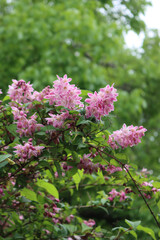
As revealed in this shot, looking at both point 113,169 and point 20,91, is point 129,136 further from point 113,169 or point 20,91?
point 20,91

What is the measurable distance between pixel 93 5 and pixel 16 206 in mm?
6050

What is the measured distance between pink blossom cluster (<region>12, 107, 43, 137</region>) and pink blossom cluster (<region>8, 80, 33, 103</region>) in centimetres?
18

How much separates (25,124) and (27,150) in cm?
12

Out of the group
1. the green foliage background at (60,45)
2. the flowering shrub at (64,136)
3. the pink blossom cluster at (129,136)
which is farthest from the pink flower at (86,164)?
the green foliage background at (60,45)

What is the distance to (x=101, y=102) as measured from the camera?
3.95ft

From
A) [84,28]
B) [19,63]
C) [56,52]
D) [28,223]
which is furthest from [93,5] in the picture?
[28,223]

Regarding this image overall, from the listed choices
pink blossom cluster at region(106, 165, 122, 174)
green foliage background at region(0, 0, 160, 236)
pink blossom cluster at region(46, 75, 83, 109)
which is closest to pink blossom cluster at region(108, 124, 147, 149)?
pink blossom cluster at region(106, 165, 122, 174)

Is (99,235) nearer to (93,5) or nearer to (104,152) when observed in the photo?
(104,152)

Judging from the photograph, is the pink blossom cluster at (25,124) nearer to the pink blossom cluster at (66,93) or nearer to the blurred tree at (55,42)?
the pink blossom cluster at (66,93)

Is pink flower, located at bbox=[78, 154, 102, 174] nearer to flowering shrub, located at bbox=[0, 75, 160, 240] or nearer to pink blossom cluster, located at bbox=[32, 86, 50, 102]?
flowering shrub, located at bbox=[0, 75, 160, 240]

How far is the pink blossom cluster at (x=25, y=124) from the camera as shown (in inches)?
49.6

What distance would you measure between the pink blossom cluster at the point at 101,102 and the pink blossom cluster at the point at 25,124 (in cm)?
22

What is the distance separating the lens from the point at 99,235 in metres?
1.90

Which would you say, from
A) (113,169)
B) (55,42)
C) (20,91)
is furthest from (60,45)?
(113,169)
